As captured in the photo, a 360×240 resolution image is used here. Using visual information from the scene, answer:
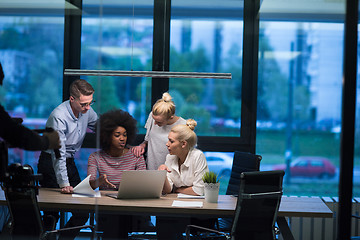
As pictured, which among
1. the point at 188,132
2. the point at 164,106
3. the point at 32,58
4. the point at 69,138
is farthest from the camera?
the point at 188,132

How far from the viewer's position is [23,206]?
3.61m

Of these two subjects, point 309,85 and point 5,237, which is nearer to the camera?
point 5,237

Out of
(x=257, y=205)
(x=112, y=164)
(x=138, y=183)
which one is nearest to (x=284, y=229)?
(x=257, y=205)

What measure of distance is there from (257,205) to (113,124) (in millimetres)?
1271

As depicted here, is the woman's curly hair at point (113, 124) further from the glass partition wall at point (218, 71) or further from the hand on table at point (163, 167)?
the hand on table at point (163, 167)

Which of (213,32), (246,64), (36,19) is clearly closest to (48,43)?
(36,19)

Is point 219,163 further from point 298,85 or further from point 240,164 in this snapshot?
point 298,85

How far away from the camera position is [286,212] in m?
4.16

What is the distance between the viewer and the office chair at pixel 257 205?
3885mm

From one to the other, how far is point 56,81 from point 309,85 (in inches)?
74.8

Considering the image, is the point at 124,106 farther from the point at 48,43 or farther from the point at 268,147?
the point at 268,147

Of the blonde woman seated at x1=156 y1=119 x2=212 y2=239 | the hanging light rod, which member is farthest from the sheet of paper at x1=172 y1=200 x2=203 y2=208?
the hanging light rod

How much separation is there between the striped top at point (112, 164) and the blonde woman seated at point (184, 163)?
0.26 m

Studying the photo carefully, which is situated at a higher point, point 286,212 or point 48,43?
point 48,43
